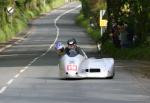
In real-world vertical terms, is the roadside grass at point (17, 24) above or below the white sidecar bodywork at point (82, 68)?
below

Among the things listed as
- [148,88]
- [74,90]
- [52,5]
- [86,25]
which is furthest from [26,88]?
[52,5]

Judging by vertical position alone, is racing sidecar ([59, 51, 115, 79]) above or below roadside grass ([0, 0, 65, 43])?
above

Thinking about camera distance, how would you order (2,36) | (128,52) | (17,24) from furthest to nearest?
(17,24)
(2,36)
(128,52)

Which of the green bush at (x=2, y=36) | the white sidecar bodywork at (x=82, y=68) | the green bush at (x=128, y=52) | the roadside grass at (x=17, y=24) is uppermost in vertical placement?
the white sidecar bodywork at (x=82, y=68)

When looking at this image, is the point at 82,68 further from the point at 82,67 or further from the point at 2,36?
the point at 2,36

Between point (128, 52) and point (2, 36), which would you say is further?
point (2, 36)

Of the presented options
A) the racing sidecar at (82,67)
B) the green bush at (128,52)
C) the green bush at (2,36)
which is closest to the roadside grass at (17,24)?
the green bush at (2,36)

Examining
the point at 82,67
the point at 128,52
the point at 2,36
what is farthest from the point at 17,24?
the point at 82,67

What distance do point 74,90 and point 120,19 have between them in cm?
2760

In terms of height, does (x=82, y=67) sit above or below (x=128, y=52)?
above

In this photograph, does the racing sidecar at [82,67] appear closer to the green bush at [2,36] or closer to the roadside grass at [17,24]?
the roadside grass at [17,24]

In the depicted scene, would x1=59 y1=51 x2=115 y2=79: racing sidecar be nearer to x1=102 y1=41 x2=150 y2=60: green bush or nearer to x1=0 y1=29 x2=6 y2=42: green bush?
x1=102 y1=41 x2=150 y2=60: green bush

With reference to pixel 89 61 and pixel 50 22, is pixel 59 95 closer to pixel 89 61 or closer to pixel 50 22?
pixel 89 61

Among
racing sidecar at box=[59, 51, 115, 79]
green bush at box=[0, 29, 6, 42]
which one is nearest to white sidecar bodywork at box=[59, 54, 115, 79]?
racing sidecar at box=[59, 51, 115, 79]
